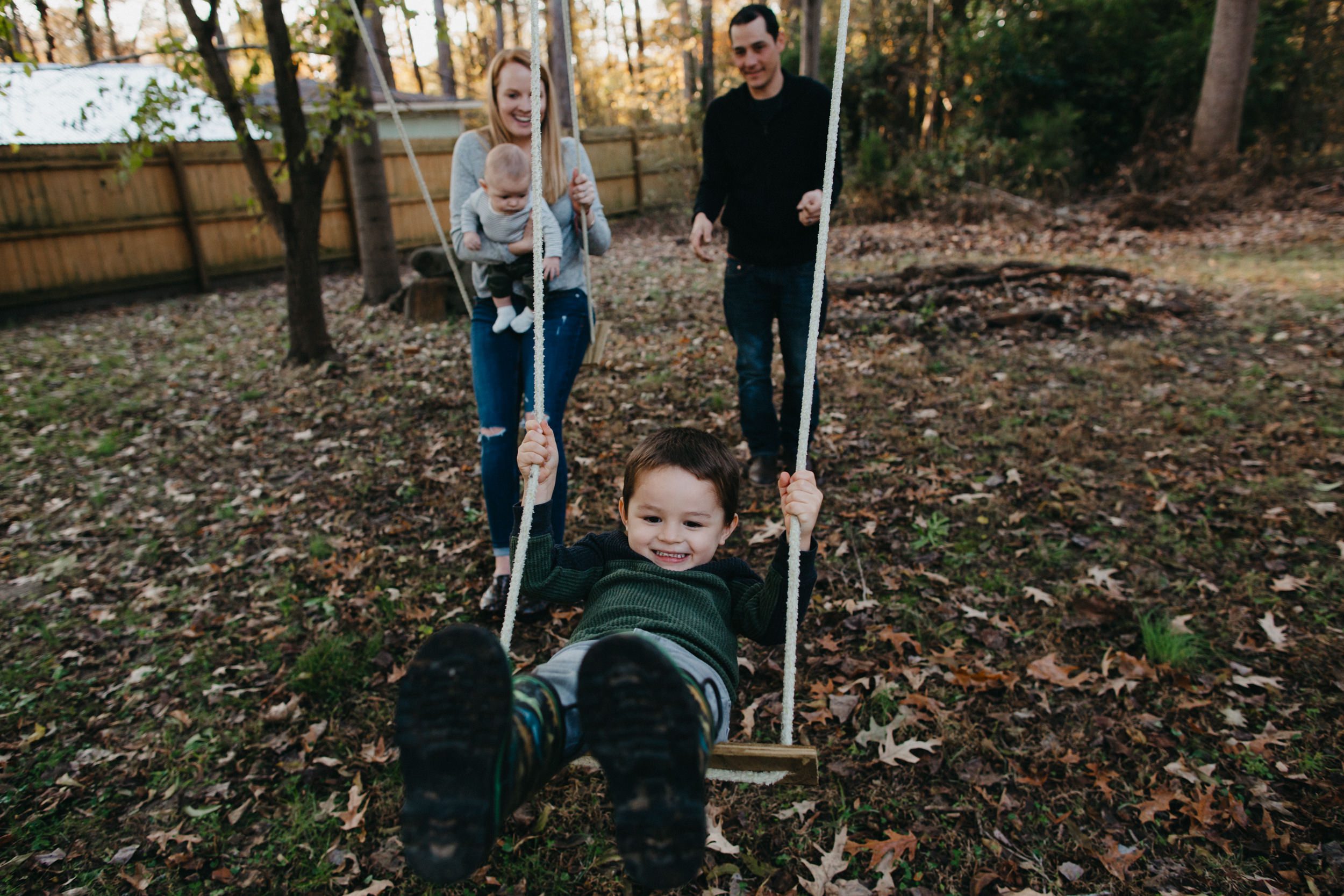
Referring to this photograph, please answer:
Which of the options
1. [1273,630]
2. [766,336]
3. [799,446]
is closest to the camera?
[799,446]

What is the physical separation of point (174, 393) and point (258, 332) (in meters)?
2.02

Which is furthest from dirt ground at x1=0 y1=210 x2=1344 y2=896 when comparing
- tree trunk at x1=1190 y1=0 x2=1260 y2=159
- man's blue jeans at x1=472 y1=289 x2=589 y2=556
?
tree trunk at x1=1190 y1=0 x2=1260 y2=159

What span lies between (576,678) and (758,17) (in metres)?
2.90

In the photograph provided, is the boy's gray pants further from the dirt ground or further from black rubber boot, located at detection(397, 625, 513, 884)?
the dirt ground

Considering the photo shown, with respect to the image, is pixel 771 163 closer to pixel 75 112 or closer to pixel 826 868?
pixel 826 868

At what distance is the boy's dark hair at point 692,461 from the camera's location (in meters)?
2.12

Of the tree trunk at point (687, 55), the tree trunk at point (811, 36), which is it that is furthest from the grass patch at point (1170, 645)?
the tree trunk at point (687, 55)

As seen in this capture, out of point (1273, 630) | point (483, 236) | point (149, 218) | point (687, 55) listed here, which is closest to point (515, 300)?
point (483, 236)

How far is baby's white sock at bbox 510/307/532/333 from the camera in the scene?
287 cm

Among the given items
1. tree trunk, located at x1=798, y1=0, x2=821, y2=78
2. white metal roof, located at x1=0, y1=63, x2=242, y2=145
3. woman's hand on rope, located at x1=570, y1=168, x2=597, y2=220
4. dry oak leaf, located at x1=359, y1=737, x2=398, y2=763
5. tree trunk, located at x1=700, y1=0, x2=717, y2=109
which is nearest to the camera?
dry oak leaf, located at x1=359, y1=737, x2=398, y2=763

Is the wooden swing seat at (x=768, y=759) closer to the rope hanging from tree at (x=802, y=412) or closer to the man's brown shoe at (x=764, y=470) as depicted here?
the rope hanging from tree at (x=802, y=412)

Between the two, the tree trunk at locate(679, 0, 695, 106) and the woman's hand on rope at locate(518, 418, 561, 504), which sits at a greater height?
the tree trunk at locate(679, 0, 695, 106)

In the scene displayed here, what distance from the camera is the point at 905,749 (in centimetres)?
260

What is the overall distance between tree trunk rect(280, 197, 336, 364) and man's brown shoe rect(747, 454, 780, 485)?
4.42 m
